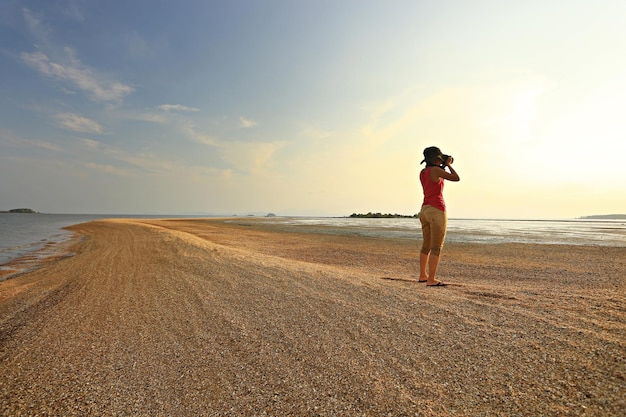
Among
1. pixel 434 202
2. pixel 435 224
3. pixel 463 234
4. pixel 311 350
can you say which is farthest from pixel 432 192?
pixel 463 234

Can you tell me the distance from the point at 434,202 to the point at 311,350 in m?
4.55

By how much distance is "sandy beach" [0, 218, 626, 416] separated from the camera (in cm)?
255

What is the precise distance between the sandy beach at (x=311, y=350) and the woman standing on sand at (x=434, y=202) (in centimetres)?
77

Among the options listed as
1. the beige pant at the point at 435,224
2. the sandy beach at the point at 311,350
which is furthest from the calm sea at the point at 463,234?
the beige pant at the point at 435,224

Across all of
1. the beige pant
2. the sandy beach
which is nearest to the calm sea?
the sandy beach

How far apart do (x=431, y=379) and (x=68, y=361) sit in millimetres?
4057

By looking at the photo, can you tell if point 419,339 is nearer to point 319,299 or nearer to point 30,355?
point 319,299

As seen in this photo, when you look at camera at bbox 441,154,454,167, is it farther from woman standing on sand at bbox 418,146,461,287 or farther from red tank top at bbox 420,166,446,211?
red tank top at bbox 420,166,446,211

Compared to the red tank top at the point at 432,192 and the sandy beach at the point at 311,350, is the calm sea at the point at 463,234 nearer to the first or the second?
the sandy beach at the point at 311,350

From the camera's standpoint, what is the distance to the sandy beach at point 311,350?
2547mm

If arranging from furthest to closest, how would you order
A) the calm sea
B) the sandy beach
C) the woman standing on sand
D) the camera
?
the calm sea
the camera
the woman standing on sand
the sandy beach

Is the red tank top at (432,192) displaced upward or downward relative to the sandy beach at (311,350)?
upward

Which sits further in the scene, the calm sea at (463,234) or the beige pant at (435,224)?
the calm sea at (463,234)

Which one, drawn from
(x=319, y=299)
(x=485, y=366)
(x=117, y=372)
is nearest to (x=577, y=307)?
(x=485, y=366)
